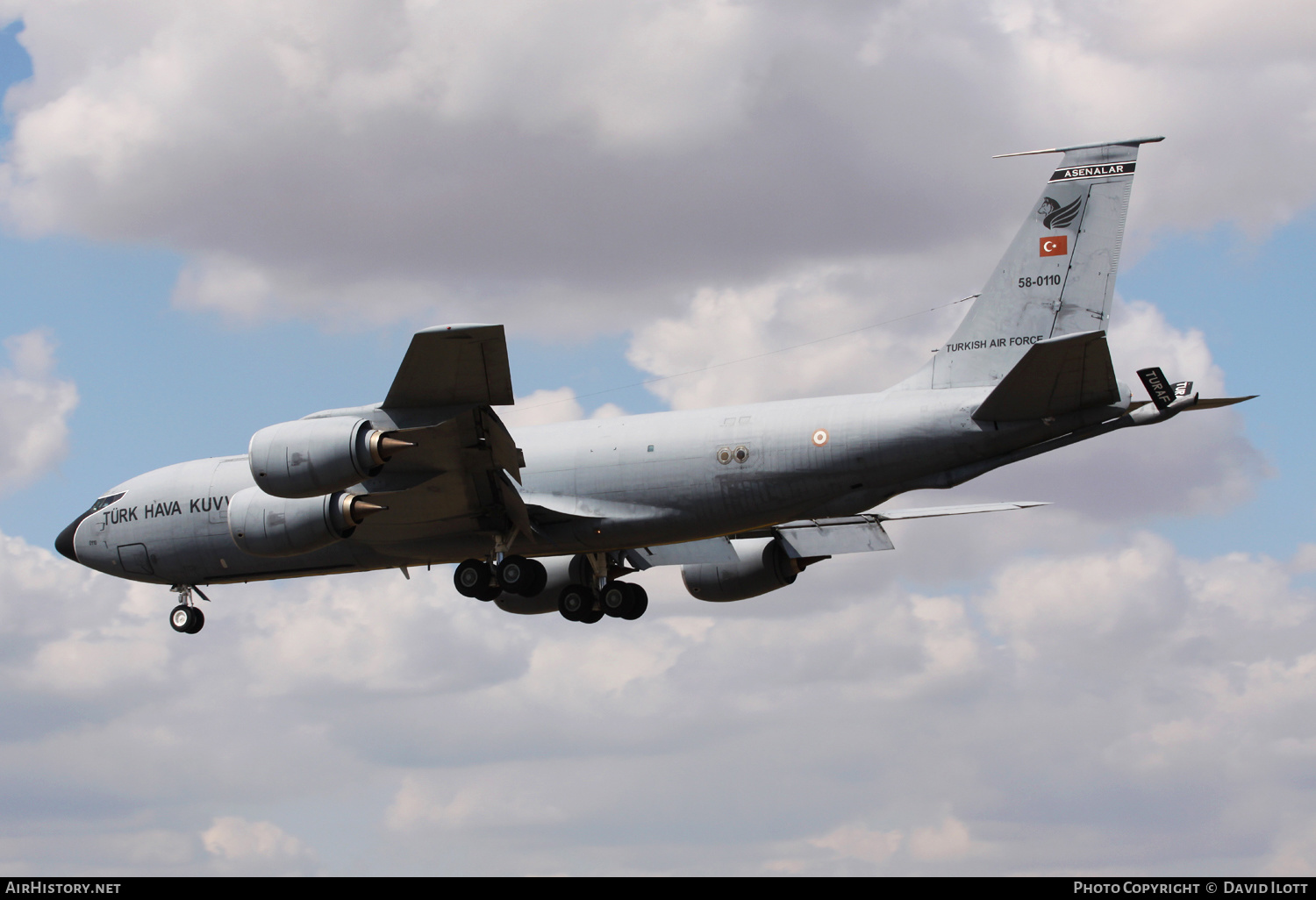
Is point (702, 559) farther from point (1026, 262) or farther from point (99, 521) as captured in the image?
point (99, 521)

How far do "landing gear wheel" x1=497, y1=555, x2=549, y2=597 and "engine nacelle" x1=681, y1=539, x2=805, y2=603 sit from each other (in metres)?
7.05

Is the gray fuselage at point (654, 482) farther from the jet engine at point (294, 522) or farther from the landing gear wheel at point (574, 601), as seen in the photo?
the landing gear wheel at point (574, 601)

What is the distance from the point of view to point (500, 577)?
2767cm

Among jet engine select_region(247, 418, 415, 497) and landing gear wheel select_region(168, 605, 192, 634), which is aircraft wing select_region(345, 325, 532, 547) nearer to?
jet engine select_region(247, 418, 415, 497)

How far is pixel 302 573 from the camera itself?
30156mm

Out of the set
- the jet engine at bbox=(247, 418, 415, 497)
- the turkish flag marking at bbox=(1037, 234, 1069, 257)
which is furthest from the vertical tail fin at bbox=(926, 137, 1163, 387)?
the jet engine at bbox=(247, 418, 415, 497)

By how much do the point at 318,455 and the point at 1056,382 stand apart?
12075 millimetres

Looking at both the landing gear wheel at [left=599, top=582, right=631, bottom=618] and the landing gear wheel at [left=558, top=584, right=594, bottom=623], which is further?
the landing gear wheel at [left=558, top=584, right=594, bottom=623]

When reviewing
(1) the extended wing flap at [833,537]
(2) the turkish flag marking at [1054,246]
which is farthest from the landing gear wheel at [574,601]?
(2) the turkish flag marking at [1054,246]

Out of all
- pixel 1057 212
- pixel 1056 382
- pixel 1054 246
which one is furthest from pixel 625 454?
pixel 1057 212

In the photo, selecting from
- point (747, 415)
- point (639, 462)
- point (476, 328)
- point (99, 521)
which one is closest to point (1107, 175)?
point (747, 415)

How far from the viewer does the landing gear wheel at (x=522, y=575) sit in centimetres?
2750

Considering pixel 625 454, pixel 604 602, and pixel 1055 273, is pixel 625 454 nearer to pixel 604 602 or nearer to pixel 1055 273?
pixel 604 602

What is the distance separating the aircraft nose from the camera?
31375 mm
